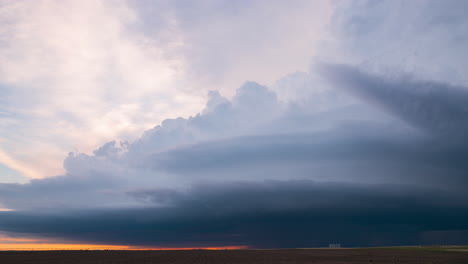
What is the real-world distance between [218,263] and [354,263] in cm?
3274

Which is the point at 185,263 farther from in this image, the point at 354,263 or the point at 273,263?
the point at 354,263

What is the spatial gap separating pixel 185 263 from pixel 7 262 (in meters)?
47.1

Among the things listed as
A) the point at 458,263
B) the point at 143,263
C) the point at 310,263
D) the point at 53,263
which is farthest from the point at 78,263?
the point at 458,263

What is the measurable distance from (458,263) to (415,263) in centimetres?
998

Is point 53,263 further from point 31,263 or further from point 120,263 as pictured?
point 120,263

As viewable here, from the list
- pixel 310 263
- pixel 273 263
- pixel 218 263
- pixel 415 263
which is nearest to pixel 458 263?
pixel 415 263

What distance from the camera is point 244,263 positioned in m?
93.8

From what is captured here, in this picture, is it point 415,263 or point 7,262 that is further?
point 7,262

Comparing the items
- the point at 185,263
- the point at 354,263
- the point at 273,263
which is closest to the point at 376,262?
the point at 354,263

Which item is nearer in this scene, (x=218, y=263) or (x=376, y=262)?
(x=218, y=263)

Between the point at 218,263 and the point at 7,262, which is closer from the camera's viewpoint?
the point at 218,263

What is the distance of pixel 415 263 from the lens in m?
93.8

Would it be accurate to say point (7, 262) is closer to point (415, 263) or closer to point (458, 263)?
point (415, 263)

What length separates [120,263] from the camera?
95.7 m
